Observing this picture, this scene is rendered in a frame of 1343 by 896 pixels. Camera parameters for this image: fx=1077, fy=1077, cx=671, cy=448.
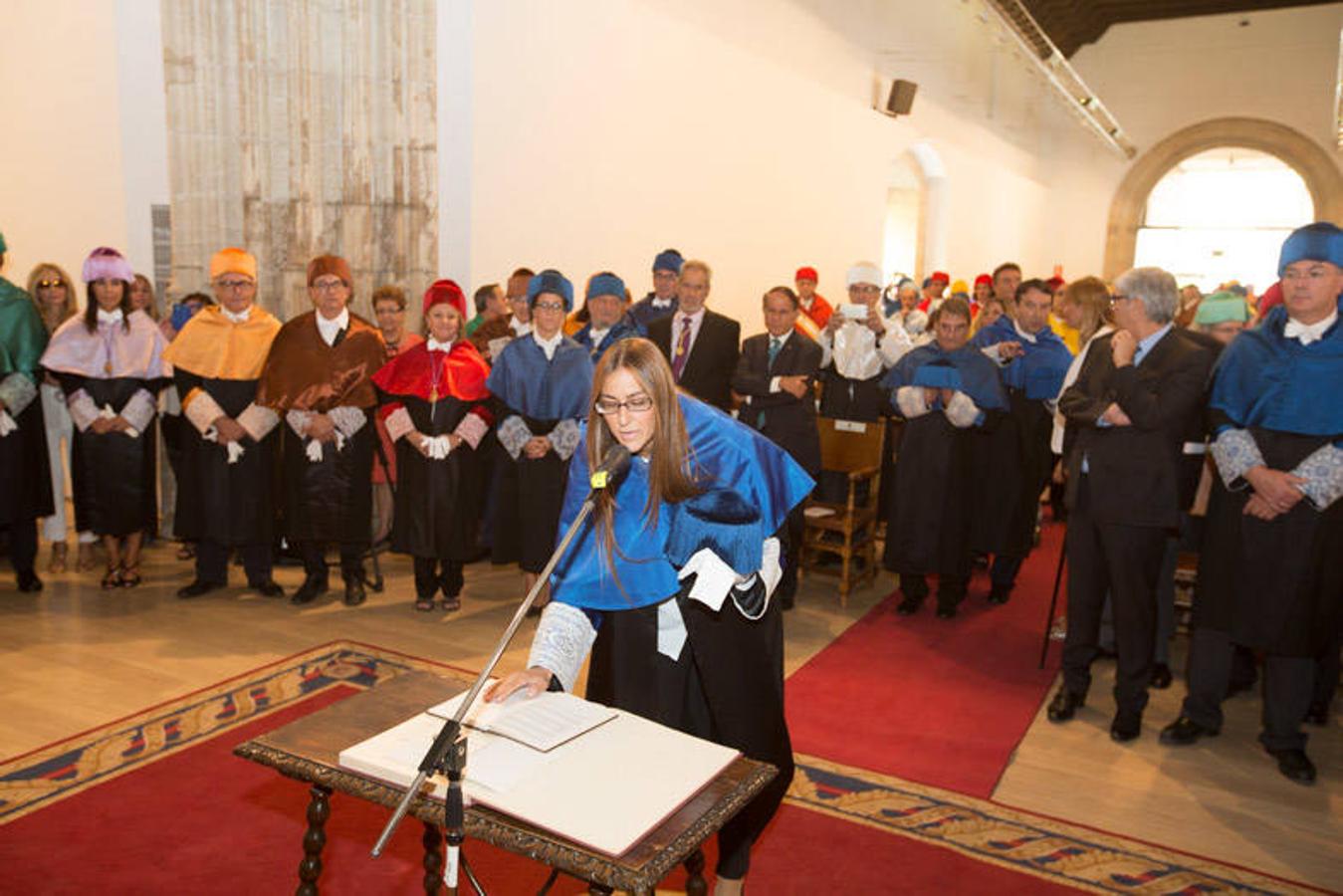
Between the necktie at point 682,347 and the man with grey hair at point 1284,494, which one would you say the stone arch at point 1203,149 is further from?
the man with grey hair at point 1284,494

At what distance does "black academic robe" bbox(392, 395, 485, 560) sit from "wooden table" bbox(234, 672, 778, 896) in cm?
320

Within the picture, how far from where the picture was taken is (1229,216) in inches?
896

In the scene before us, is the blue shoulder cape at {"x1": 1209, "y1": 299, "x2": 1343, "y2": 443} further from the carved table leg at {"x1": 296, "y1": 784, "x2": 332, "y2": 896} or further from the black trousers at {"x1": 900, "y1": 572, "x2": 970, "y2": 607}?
the carved table leg at {"x1": 296, "y1": 784, "x2": 332, "y2": 896}

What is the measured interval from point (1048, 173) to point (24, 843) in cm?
2180

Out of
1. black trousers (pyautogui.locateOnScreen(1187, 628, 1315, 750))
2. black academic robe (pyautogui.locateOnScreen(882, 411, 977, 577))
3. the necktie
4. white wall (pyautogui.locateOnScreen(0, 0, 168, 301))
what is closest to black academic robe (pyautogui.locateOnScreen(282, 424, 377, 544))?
the necktie

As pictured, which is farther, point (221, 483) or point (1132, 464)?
point (221, 483)

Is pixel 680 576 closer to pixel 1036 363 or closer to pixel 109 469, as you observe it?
pixel 1036 363

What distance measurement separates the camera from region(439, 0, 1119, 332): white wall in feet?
25.0

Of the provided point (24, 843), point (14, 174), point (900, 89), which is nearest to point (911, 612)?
point (24, 843)

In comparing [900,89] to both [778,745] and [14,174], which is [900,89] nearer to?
[14,174]

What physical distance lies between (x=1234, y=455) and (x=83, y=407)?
5583mm

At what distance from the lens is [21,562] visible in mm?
5852

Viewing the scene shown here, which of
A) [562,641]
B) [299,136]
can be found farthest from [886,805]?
[299,136]

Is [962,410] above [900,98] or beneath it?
beneath
